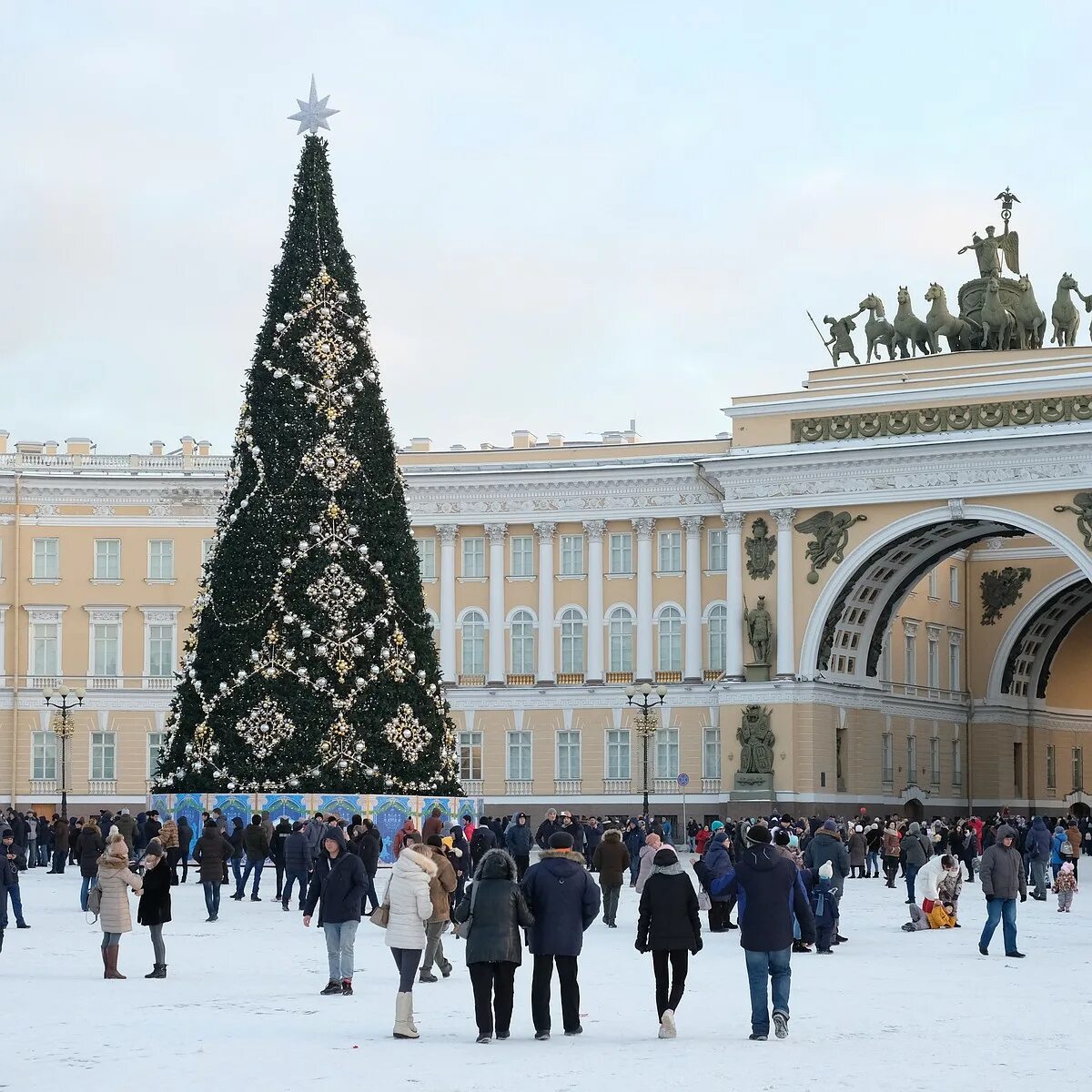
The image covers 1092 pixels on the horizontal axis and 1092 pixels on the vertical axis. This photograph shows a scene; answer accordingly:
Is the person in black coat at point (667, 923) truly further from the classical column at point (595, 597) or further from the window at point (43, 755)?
the window at point (43, 755)

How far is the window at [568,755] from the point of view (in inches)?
2694

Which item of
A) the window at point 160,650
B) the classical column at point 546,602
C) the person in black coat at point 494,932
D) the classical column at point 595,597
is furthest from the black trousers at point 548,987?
the window at point 160,650

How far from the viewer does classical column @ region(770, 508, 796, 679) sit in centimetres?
6438

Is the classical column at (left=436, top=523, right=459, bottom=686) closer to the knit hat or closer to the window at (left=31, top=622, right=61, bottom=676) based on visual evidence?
the window at (left=31, top=622, right=61, bottom=676)

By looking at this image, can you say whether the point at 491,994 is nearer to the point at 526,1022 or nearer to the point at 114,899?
the point at 526,1022

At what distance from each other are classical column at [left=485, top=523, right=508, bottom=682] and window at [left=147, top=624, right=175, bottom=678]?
985cm

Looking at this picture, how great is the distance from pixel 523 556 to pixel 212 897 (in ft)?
130

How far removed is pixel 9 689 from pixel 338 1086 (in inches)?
2271

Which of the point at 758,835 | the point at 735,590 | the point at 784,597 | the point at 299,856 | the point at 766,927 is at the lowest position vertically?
the point at 299,856

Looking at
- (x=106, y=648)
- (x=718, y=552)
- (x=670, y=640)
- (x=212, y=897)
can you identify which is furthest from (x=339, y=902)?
(x=106, y=648)

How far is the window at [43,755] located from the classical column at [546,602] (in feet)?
49.5

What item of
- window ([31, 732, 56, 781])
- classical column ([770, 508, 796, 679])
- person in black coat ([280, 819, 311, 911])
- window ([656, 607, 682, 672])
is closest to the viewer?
person in black coat ([280, 819, 311, 911])

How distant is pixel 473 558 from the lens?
70062mm


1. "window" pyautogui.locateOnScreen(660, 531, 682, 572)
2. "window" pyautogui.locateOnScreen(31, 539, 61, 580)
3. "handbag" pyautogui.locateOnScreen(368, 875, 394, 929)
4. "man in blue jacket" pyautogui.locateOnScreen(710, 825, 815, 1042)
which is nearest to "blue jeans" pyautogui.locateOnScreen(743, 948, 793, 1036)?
"man in blue jacket" pyautogui.locateOnScreen(710, 825, 815, 1042)
